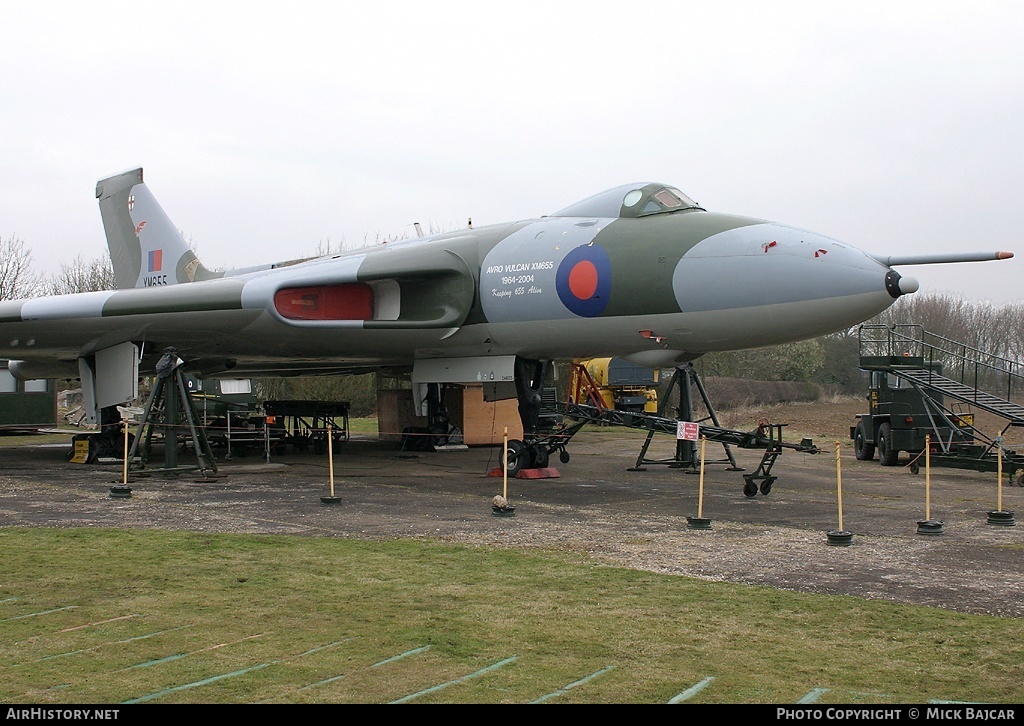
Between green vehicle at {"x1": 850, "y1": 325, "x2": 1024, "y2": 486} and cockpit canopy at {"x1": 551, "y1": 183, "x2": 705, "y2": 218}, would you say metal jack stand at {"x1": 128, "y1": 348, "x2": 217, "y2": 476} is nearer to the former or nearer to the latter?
cockpit canopy at {"x1": 551, "y1": 183, "x2": 705, "y2": 218}

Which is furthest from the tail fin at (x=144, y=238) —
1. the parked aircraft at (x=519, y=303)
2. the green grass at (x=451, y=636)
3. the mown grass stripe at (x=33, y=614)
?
the mown grass stripe at (x=33, y=614)

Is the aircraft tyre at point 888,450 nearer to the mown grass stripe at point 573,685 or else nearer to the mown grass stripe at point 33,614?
the mown grass stripe at point 573,685

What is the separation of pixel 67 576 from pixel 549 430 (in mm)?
8881

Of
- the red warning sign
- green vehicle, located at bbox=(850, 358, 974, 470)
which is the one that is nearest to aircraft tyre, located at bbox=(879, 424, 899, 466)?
green vehicle, located at bbox=(850, 358, 974, 470)

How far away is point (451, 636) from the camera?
4.77 m

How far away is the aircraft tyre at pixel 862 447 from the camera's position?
17797mm

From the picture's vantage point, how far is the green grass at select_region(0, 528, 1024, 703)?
3.93 m

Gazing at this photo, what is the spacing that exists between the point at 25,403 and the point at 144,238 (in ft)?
25.4

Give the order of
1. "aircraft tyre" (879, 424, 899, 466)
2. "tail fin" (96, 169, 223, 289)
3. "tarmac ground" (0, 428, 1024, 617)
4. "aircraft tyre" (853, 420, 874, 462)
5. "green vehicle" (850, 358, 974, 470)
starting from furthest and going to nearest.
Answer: "tail fin" (96, 169, 223, 289), "aircraft tyre" (853, 420, 874, 462), "aircraft tyre" (879, 424, 899, 466), "green vehicle" (850, 358, 974, 470), "tarmac ground" (0, 428, 1024, 617)

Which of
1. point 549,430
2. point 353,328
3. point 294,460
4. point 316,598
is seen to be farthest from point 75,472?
point 316,598

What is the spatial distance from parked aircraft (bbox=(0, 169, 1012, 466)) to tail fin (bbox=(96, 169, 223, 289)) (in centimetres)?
296

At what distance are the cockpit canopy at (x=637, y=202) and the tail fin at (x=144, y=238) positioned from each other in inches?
363

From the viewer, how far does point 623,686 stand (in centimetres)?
397

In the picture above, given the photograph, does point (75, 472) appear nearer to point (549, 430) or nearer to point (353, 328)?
point (353, 328)
